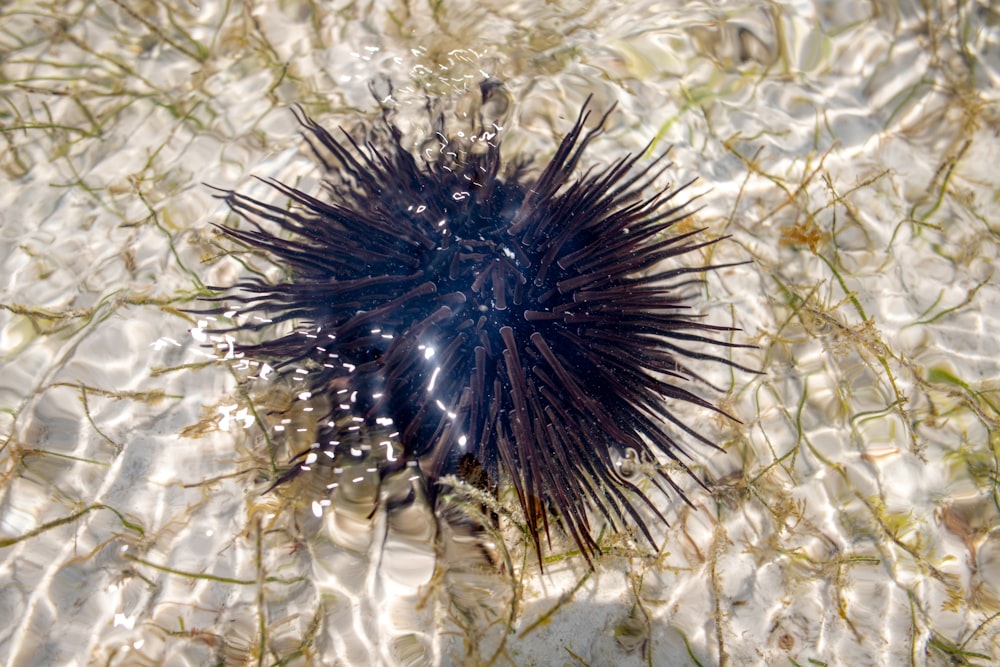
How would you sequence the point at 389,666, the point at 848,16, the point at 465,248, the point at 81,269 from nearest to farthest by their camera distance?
the point at 465,248 < the point at 389,666 < the point at 81,269 < the point at 848,16

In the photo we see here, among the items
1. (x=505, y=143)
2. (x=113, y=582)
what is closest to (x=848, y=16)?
(x=505, y=143)

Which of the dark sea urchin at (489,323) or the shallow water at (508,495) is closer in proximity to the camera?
the dark sea urchin at (489,323)

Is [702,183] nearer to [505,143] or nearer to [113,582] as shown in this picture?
[505,143]

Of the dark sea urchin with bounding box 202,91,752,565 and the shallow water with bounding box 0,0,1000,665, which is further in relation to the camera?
the shallow water with bounding box 0,0,1000,665

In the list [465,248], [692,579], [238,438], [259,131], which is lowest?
[692,579]

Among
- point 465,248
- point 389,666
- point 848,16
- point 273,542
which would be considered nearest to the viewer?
point 465,248
